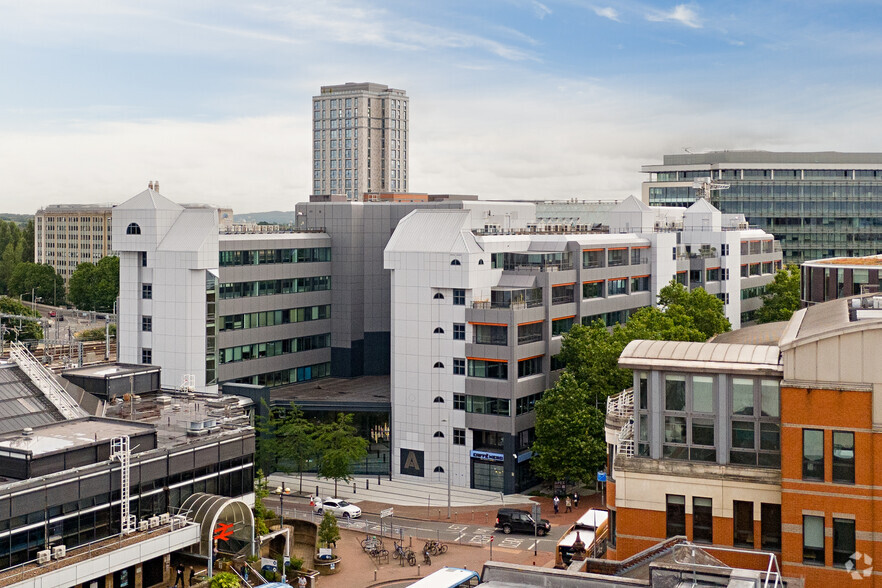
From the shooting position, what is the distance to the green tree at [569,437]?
97.3m

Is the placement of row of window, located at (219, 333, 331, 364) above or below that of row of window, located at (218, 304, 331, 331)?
below

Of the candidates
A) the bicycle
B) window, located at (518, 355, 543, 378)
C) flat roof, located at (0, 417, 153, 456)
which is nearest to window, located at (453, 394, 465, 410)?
window, located at (518, 355, 543, 378)

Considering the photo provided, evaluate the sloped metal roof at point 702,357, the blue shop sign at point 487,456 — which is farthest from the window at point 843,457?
the blue shop sign at point 487,456

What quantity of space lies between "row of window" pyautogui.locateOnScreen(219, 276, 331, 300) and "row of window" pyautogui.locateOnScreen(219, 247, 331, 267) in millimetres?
2188

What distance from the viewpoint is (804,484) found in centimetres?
4959

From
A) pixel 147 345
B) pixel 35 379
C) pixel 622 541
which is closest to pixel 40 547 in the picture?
pixel 35 379

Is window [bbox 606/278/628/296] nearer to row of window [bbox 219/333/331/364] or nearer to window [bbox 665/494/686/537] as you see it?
row of window [bbox 219/333/331/364]

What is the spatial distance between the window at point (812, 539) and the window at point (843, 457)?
2.25m

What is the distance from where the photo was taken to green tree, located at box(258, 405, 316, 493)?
103 meters

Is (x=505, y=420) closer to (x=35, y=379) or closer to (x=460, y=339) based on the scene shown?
(x=460, y=339)

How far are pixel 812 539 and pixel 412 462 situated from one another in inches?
2407

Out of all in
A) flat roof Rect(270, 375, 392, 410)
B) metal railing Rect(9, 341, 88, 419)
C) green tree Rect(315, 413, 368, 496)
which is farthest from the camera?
flat roof Rect(270, 375, 392, 410)

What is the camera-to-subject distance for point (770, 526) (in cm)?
5144

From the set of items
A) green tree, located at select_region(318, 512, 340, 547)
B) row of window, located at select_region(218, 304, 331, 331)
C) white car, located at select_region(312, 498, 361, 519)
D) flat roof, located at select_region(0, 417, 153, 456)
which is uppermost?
row of window, located at select_region(218, 304, 331, 331)
